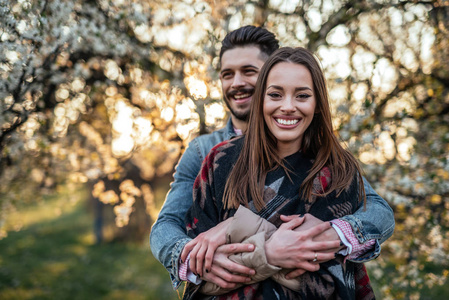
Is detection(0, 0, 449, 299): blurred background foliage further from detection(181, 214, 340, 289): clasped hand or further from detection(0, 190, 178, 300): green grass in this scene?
detection(0, 190, 178, 300): green grass

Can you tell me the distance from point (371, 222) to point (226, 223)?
0.69m

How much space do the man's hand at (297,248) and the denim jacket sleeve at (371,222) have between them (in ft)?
0.55

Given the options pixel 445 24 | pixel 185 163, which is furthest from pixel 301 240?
pixel 445 24

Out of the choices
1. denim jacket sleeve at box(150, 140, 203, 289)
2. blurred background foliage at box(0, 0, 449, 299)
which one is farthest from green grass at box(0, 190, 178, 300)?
denim jacket sleeve at box(150, 140, 203, 289)

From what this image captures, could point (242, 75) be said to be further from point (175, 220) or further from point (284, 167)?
point (175, 220)

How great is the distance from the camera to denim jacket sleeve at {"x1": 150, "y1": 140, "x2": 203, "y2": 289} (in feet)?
5.96

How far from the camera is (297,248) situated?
1518 mm

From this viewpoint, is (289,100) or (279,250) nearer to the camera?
→ (279,250)

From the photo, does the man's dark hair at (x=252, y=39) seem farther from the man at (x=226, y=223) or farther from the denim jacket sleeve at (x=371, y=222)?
the denim jacket sleeve at (x=371, y=222)

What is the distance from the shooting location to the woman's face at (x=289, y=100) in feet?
5.83

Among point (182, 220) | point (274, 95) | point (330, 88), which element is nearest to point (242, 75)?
point (274, 95)

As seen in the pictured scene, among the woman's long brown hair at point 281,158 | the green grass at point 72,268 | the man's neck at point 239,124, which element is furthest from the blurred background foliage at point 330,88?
the green grass at point 72,268

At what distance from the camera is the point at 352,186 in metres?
1.75

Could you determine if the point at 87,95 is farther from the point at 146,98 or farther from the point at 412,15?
the point at 412,15
